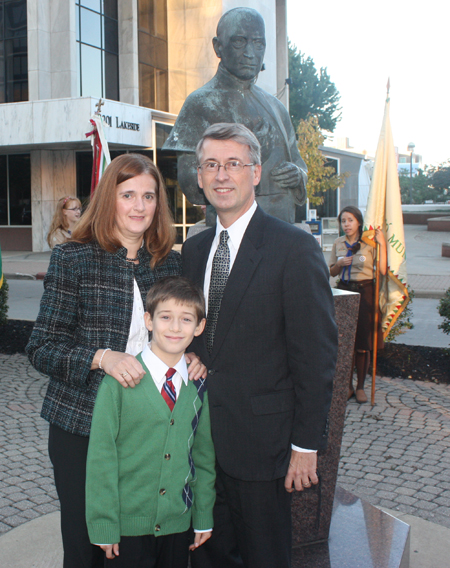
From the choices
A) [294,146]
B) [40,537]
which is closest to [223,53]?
[294,146]

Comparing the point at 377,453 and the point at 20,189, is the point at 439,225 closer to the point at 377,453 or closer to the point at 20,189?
the point at 20,189

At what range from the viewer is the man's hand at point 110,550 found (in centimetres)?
202

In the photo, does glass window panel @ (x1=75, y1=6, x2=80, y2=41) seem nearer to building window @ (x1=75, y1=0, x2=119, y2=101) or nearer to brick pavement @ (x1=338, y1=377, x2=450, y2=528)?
building window @ (x1=75, y1=0, x2=119, y2=101)

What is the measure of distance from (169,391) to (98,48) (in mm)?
23368

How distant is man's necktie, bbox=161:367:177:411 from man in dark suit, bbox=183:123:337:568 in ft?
0.51

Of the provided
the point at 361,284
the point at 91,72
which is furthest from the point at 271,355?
the point at 91,72

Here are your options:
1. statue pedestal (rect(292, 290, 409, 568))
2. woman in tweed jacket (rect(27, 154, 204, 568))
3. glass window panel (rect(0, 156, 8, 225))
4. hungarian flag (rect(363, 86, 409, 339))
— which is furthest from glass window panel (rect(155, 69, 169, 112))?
woman in tweed jacket (rect(27, 154, 204, 568))

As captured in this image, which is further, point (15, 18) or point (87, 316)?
point (15, 18)

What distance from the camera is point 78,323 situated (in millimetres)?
2219

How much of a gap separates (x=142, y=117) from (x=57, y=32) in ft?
14.5

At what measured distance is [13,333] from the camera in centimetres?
885

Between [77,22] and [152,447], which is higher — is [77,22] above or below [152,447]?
above

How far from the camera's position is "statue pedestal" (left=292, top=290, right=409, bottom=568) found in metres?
2.94

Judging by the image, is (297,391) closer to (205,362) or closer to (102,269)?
(205,362)
